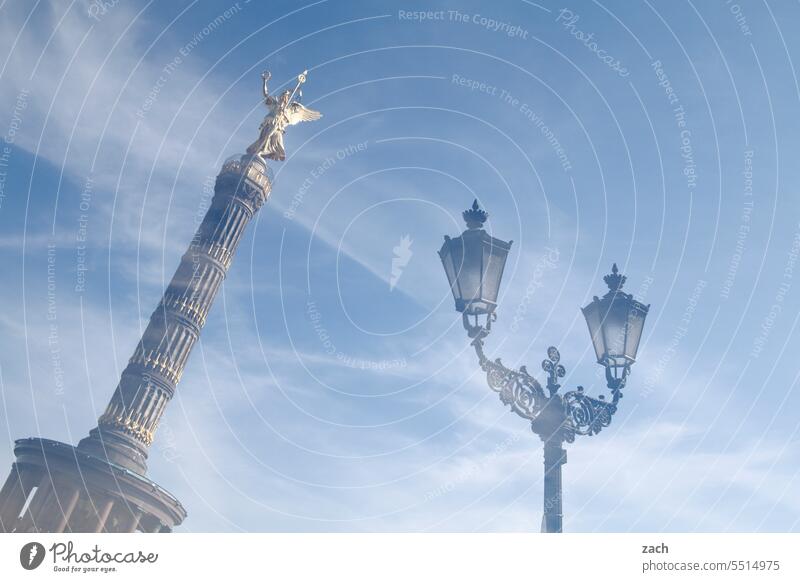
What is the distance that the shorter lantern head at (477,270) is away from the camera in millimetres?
6254

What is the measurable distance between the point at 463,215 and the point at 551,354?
1822mm

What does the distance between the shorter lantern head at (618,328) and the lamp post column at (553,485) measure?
3.49 feet

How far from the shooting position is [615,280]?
7137 millimetres

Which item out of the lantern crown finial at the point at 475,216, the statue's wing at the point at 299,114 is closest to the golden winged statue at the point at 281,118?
the statue's wing at the point at 299,114

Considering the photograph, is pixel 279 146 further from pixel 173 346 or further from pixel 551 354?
pixel 551 354

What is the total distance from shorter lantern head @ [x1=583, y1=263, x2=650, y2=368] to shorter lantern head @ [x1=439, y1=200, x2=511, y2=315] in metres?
1.28

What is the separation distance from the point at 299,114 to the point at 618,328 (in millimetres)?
30026

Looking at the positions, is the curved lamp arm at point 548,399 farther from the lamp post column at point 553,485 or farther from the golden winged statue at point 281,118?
the golden winged statue at point 281,118

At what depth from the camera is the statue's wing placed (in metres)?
33.7

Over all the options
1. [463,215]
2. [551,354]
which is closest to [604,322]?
[551,354]

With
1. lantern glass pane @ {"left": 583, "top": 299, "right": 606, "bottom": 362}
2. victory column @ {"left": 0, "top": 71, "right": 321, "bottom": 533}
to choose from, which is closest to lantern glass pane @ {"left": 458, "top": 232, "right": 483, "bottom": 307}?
lantern glass pane @ {"left": 583, "top": 299, "right": 606, "bottom": 362}

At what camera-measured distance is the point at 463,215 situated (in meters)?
7.00

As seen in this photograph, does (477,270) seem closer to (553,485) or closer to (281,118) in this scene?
(553,485)

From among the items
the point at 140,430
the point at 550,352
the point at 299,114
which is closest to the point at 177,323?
the point at 140,430
